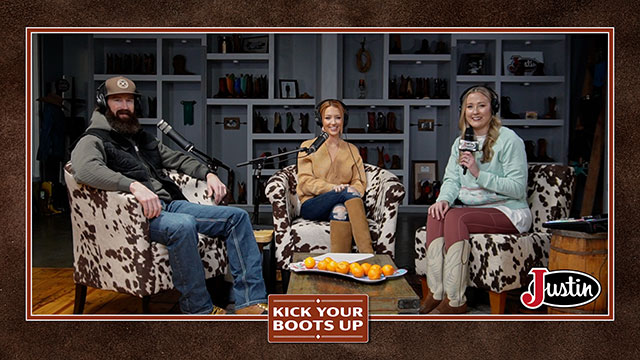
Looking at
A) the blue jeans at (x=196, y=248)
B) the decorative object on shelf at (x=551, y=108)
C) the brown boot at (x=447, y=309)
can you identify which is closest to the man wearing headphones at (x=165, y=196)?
the blue jeans at (x=196, y=248)

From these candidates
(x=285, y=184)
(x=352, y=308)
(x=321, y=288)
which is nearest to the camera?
(x=321, y=288)

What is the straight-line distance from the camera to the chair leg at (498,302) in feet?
8.48

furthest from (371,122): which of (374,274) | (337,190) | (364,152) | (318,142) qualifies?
(374,274)

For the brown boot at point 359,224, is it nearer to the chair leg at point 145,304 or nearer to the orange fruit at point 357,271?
the orange fruit at point 357,271

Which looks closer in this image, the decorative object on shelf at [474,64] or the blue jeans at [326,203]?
the decorative object on shelf at [474,64]

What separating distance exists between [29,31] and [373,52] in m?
1.54

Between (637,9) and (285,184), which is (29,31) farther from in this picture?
(637,9)

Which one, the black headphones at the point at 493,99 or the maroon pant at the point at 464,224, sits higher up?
the black headphones at the point at 493,99

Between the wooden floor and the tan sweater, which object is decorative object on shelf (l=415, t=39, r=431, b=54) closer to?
the tan sweater

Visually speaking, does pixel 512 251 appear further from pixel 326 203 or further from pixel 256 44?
pixel 256 44

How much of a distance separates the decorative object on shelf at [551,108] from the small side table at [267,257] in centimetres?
140

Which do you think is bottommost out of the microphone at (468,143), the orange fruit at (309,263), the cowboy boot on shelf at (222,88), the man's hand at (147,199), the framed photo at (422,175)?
the orange fruit at (309,263)

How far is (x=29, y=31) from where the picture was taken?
8.14 ft

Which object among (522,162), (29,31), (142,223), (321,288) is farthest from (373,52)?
(29,31)
